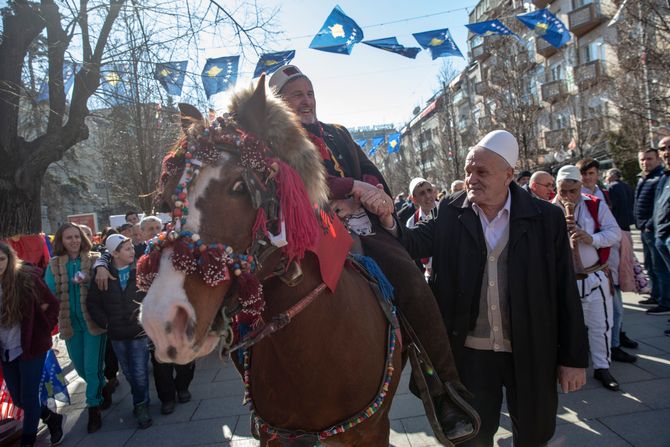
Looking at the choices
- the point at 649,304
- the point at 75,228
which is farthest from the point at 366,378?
the point at 649,304

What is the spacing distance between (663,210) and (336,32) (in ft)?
23.3

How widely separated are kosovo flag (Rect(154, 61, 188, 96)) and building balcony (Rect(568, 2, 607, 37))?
24.2 meters

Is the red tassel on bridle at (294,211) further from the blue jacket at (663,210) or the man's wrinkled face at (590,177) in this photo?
the man's wrinkled face at (590,177)

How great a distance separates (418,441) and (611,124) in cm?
2448

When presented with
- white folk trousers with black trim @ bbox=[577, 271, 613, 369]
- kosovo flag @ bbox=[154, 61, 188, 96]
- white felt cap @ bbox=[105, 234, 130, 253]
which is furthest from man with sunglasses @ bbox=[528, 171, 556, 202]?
kosovo flag @ bbox=[154, 61, 188, 96]

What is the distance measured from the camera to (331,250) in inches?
80.2

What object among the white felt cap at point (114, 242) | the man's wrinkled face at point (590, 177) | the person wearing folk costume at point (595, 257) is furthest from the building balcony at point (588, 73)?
the white felt cap at point (114, 242)

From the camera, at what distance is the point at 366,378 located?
7.03ft

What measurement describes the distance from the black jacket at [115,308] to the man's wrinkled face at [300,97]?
333cm

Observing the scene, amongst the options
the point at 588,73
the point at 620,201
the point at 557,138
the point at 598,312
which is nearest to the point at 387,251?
the point at 598,312

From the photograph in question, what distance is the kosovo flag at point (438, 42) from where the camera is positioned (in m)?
10.0

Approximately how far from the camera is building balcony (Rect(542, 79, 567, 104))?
25266mm

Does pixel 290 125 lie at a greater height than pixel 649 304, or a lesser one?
greater

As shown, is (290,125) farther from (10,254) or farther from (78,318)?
(78,318)
